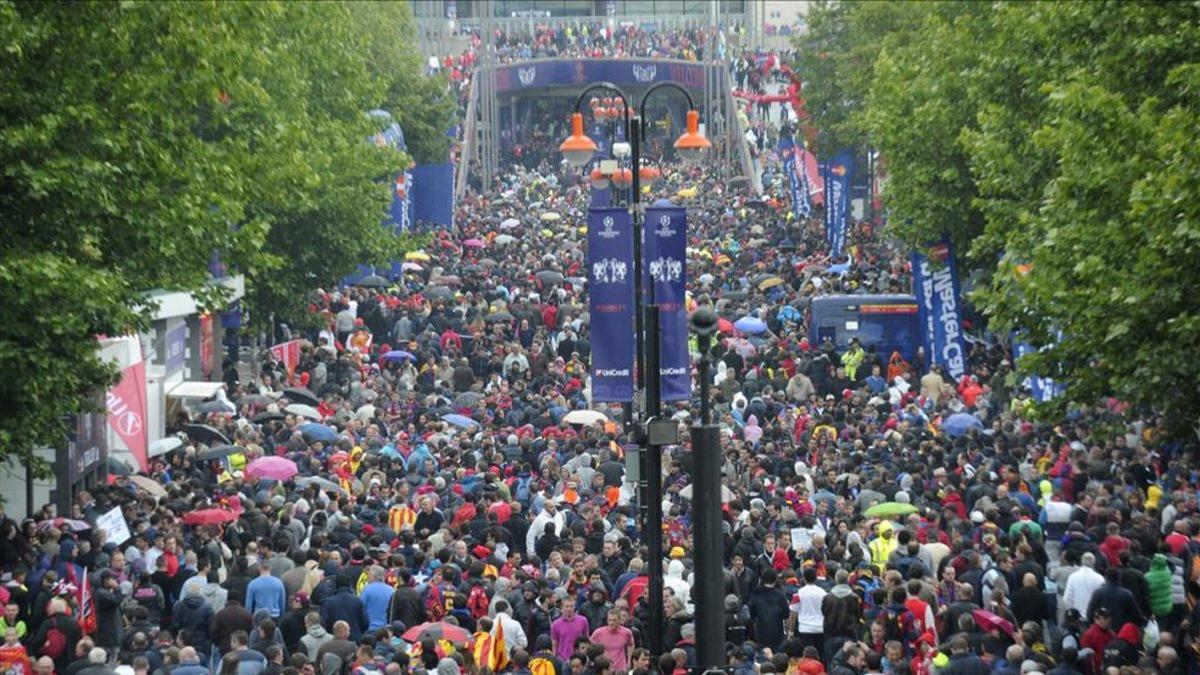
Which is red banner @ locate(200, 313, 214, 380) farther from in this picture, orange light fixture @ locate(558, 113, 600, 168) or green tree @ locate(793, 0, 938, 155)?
green tree @ locate(793, 0, 938, 155)

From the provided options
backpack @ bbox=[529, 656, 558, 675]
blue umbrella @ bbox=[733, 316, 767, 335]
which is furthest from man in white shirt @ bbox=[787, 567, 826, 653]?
blue umbrella @ bbox=[733, 316, 767, 335]

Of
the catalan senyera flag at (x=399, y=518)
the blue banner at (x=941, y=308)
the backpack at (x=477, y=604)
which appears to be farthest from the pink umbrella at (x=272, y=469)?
the blue banner at (x=941, y=308)

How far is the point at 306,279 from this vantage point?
43.8 m

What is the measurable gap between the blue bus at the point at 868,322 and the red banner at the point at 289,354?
8957 mm

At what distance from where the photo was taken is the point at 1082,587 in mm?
20906

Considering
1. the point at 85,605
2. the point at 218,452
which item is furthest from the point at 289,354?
the point at 85,605

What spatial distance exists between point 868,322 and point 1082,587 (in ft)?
70.6

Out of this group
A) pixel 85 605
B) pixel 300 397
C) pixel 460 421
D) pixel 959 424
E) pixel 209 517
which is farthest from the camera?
pixel 300 397

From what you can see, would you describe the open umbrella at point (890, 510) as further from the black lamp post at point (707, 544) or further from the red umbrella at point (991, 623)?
the black lamp post at point (707, 544)

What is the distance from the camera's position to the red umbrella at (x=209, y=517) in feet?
82.4

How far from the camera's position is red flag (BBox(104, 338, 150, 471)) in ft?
95.0

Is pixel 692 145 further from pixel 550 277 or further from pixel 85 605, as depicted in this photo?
pixel 550 277

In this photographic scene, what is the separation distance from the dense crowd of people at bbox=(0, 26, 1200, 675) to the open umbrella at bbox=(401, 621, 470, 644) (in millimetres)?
50

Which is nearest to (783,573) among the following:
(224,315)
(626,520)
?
(626,520)
